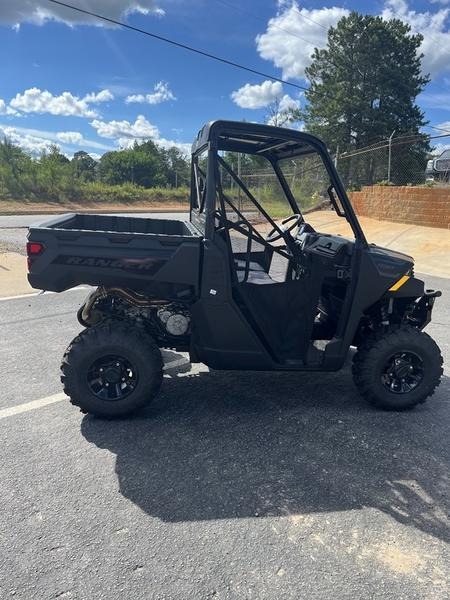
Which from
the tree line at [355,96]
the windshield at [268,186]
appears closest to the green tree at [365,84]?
the tree line at [355,96]

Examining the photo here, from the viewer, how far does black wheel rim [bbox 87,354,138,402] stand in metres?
3.35

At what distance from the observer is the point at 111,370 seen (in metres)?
3.35

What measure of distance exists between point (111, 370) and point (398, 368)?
216cm

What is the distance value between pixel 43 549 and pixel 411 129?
106ft

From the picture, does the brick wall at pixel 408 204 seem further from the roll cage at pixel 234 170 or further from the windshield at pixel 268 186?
the roll cage at pixel 234 170

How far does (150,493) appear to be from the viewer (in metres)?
2.64

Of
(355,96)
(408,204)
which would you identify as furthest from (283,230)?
(355,96)

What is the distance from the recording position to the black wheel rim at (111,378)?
3.35 meters

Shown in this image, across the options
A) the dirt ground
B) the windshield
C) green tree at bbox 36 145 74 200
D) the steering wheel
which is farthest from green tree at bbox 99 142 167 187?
the steering wheel

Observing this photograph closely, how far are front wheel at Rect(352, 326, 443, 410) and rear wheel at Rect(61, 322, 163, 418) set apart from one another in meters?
1.57

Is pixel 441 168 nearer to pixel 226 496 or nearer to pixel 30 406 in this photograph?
pixel 30 406

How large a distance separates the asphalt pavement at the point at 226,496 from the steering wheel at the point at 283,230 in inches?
50.4

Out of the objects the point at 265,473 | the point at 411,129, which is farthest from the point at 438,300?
the point at 411,129

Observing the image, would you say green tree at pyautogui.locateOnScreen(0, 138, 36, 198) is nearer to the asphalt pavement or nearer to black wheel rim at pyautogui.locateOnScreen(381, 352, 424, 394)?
the asphalt pavement
